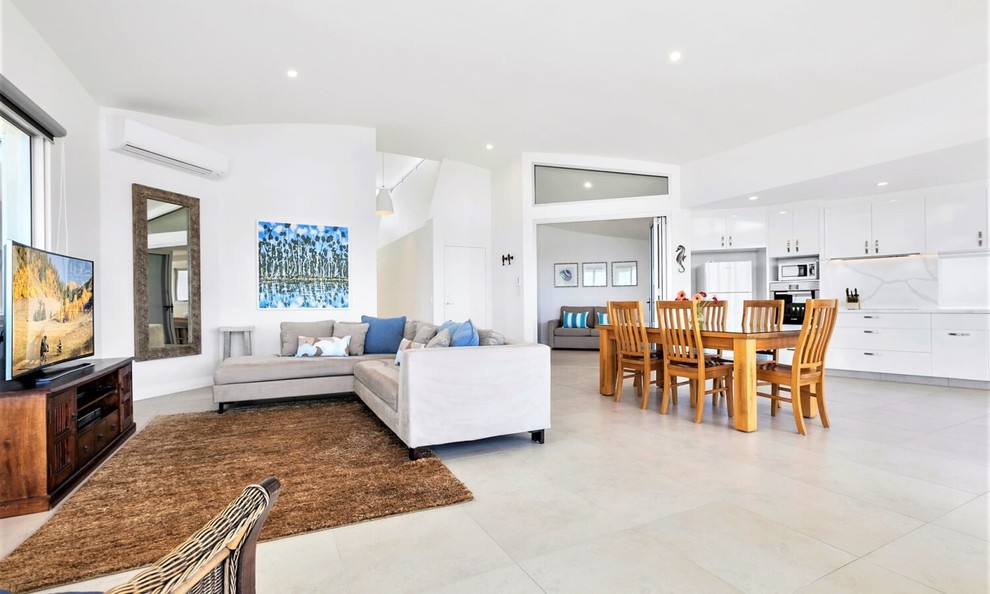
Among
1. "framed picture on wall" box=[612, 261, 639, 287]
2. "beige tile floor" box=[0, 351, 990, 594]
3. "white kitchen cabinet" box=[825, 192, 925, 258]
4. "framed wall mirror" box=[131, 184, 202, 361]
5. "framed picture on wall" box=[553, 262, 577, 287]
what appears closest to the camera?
"beige tile floor" box=[0, 351, 990, 594]

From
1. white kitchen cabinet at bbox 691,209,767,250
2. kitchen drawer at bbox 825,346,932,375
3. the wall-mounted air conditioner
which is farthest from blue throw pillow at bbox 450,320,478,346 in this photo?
white kitchen cabinet at bbox 691,209,767,250

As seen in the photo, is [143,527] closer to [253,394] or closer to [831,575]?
[253,394]

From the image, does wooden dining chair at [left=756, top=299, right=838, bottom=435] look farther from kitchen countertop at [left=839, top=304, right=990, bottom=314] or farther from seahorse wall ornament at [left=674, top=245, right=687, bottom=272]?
seahorse wall ornament at [left=674, top=245, right=687, bottom=272]

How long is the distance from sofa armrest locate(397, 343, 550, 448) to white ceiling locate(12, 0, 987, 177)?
2.53 m

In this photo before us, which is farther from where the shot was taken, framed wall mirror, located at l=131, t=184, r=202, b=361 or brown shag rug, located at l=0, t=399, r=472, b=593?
framed wall mirror, located at l=131, t=184, r=202, b=361

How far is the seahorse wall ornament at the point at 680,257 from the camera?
22.3 ft

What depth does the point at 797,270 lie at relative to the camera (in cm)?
652

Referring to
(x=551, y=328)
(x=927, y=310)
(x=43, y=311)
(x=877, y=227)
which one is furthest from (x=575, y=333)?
(x=43, y=311)

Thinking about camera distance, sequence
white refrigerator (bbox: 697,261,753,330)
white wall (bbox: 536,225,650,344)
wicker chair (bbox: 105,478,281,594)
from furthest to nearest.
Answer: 1. white wall (bbox: 536,225,650,344)
2. white refrigerator (bbox: 697,261,753,330)
3. wicker chair (bbox: 105,478,281,594)

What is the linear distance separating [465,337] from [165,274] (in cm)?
396

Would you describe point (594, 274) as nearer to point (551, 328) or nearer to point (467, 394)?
point (551, 328)

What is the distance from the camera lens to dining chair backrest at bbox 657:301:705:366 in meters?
3.81

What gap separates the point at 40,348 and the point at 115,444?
3.01 feet

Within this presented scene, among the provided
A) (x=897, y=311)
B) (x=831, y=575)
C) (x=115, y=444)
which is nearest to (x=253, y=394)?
(x=115, y=444)
